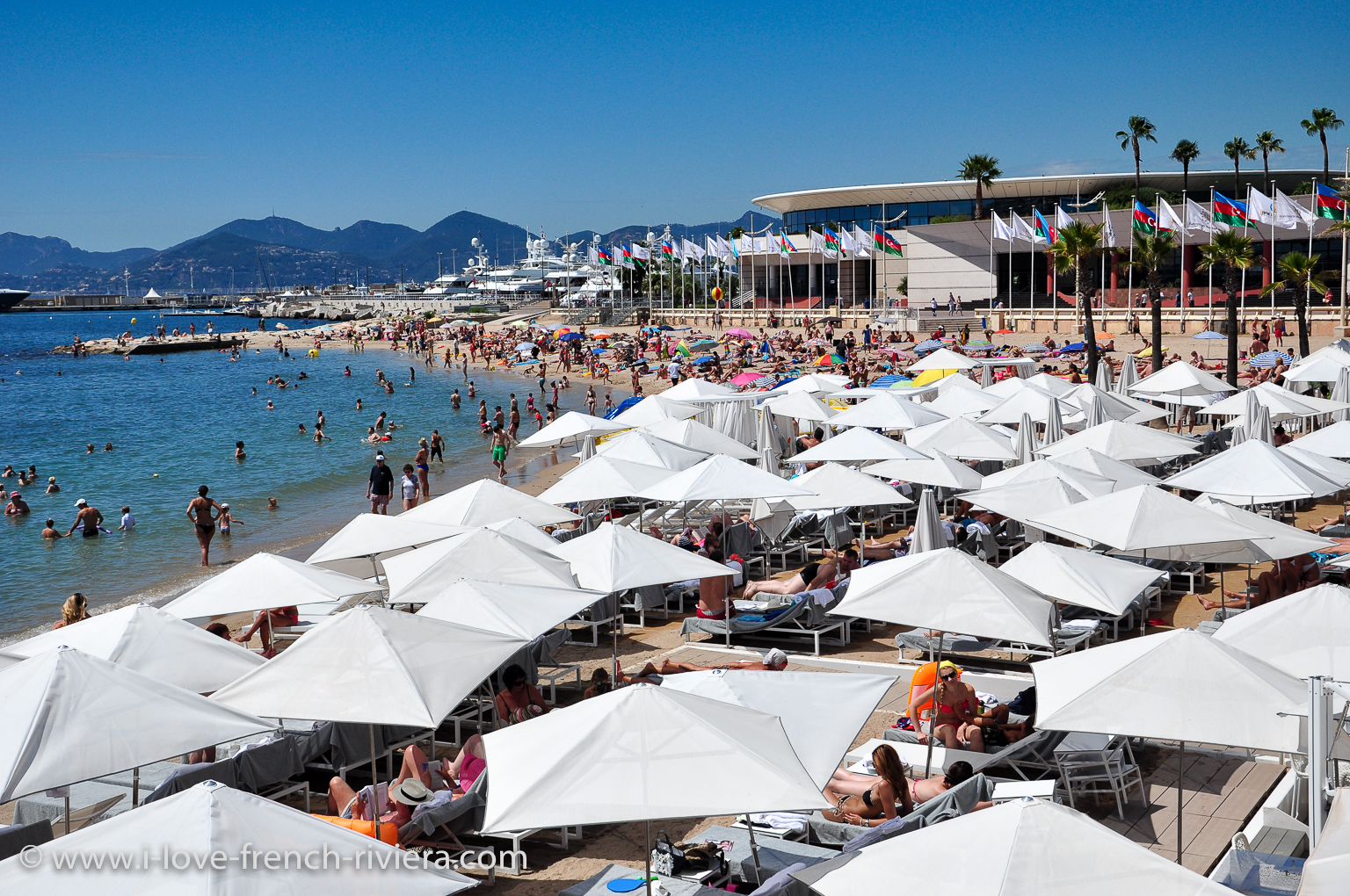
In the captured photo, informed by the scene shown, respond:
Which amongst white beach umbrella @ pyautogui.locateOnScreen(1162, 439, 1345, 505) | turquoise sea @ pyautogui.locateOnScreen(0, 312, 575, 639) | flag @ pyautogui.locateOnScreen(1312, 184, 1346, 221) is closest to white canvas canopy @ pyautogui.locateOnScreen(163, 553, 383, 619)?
turquoise sea @ pyautogui.locateOnScreen(0, 312, 575, 639)

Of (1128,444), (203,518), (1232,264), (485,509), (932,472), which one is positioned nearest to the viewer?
(485,509)

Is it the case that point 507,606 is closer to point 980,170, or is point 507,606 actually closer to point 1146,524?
point 1146,524

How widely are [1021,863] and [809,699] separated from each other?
2.26 m

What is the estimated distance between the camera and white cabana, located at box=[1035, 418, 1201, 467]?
45.8 ft

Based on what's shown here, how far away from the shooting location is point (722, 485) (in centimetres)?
1152

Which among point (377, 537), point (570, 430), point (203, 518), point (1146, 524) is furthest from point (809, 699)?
point (203, 518)

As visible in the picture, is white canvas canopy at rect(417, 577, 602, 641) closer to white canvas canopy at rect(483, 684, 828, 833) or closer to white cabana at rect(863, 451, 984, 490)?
white canvas canopy at rect(483, 684, 828, 833)

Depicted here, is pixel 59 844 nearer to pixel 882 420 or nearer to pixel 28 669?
pixel 28 669

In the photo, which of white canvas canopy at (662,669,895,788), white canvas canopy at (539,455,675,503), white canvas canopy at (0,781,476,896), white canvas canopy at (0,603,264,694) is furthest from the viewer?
white canvas canopy at (539,455,675,503)

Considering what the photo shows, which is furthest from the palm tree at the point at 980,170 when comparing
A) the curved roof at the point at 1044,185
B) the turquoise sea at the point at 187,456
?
the turquoise sea at the point at 187,456

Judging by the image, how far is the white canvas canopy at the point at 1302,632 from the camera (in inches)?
250

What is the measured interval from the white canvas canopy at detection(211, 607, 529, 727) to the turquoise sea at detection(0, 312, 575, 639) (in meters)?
11.8

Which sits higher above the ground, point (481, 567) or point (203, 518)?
point (481, 567)

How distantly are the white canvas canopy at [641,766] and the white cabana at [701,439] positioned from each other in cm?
1016
